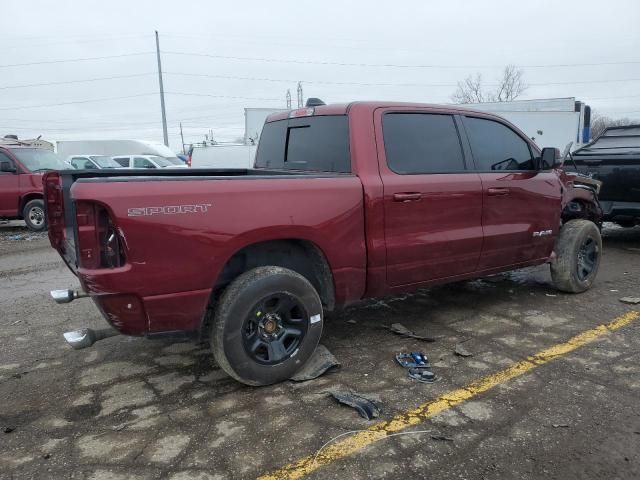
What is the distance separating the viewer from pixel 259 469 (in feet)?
8.68

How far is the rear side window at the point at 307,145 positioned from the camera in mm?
3955

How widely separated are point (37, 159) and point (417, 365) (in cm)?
1031

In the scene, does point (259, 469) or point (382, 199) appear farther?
point (382, 199)

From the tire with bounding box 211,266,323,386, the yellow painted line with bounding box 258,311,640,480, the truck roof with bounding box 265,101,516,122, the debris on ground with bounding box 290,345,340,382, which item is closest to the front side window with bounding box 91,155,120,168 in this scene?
the truck roof with bounding box 265,101,516,122

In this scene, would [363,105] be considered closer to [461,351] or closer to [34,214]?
[461,351]

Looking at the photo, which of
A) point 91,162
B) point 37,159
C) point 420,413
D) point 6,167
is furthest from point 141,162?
point 420,413

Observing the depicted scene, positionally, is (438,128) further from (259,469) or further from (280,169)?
Result: (259,469)

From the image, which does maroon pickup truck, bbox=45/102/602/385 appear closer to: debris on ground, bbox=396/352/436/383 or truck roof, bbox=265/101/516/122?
truck roof, bbox=265/101/516/122

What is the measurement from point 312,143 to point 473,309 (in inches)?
90.7

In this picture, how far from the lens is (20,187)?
1068 centimetres

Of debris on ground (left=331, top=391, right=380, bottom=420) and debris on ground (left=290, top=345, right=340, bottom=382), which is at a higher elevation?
debris on ground (left=290, top=345, right=340, bottom=382)

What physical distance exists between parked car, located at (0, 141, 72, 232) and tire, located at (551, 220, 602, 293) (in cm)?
954

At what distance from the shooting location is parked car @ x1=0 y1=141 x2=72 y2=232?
10.6m

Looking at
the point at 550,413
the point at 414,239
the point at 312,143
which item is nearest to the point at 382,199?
the point at 414,239
